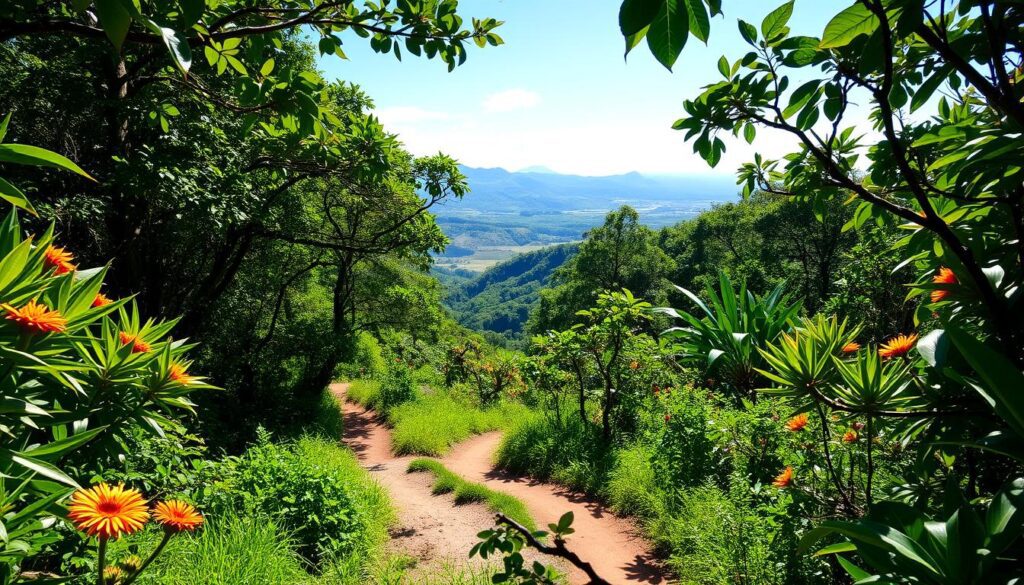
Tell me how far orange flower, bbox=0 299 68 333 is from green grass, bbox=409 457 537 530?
3.82m

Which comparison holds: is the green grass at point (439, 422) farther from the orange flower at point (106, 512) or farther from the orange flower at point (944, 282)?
the orange flower at point (944, 282)

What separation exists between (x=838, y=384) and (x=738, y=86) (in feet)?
4.04

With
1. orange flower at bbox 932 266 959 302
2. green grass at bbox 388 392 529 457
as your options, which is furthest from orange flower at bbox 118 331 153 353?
green grass at bbox 388 392 529 457

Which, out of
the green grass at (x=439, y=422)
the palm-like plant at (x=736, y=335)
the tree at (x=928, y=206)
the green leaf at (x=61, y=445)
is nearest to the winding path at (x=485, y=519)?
the green grass at (x=439, y=422)

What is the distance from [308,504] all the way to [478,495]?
74.1 inches

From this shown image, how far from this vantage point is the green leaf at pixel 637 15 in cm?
50

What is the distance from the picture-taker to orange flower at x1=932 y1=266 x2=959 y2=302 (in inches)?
47.9

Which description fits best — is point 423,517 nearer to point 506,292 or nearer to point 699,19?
point 699,19

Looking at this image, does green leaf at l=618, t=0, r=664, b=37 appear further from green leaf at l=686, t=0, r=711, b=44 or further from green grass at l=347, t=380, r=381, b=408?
green grass at l=347, t=380, r=381, b=408

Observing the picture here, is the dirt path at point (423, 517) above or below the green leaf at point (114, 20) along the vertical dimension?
below

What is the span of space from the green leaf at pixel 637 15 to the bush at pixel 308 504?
4047 millimetres

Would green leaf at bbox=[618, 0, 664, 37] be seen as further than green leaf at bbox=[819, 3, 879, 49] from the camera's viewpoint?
No

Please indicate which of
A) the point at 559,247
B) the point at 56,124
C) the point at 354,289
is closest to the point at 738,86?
the point at 56,124

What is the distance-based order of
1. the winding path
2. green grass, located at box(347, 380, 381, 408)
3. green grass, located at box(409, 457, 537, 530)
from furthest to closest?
green grass, located at box(347, 380, 381, 408) → green grass, located at box(409, 457, 537, 530) → the winding path
